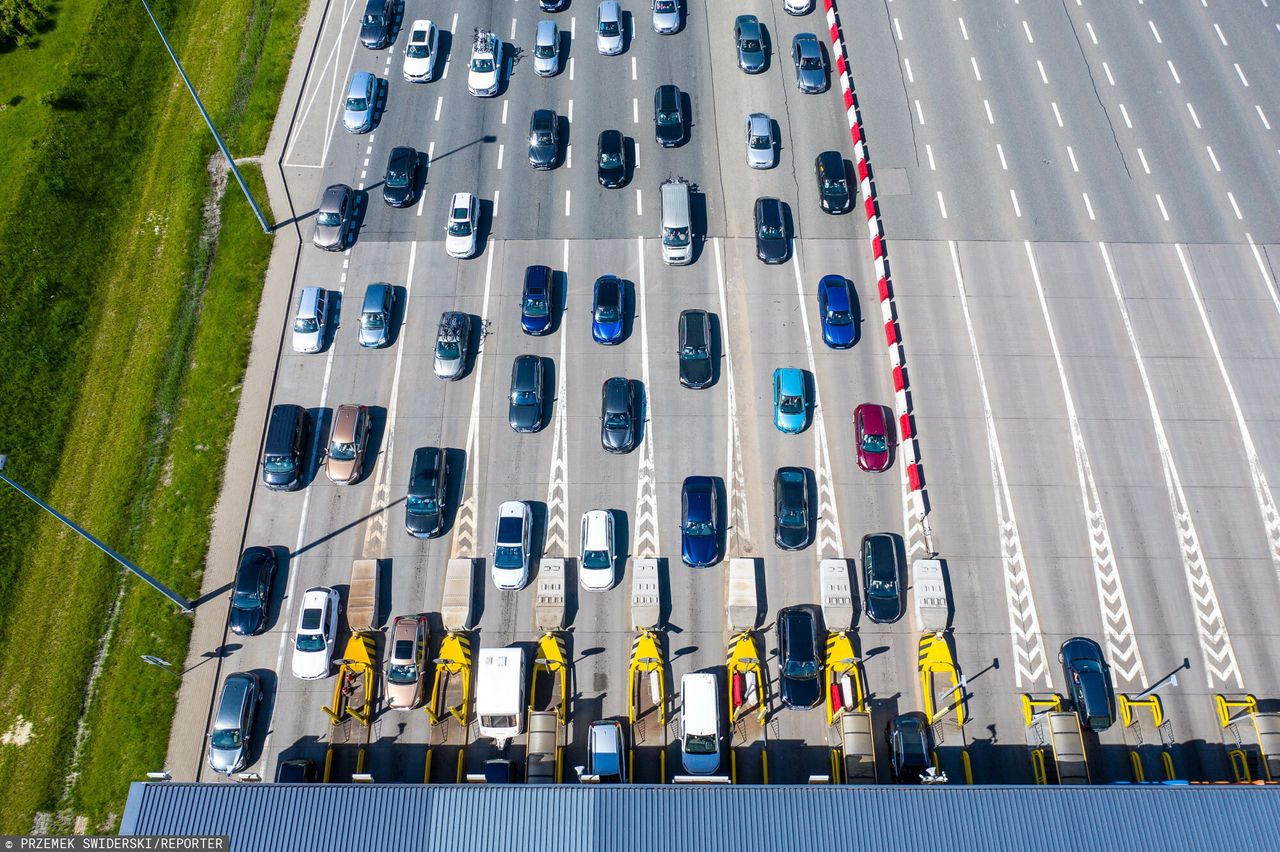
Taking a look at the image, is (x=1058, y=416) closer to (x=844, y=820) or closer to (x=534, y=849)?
(x=844, y=820)

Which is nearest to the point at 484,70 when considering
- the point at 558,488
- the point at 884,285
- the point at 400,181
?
the point at 400,181

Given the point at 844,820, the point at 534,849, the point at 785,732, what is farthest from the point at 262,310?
the point at 844,820

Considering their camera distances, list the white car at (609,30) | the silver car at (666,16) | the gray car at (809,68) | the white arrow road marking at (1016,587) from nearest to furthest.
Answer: the white arrow road marking at (1016,587) < the gray car at (809,68) < the white car at (609,30) < the silver car at (666,16)

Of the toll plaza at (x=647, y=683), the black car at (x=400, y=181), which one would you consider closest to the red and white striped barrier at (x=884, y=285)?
the toll plaza at (x=647, y=683)

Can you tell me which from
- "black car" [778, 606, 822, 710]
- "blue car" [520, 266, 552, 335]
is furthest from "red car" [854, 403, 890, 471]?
"blue car" [520, 266, 552, 335]

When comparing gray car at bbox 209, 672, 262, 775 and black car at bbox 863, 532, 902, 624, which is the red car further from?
gray car at bbox 209, 672, 262, 775

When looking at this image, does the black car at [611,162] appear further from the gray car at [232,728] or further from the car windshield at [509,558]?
the gray car at [232,728]

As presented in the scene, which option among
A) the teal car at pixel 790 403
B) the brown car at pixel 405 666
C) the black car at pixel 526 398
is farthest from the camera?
the black car at pixel 526 398
